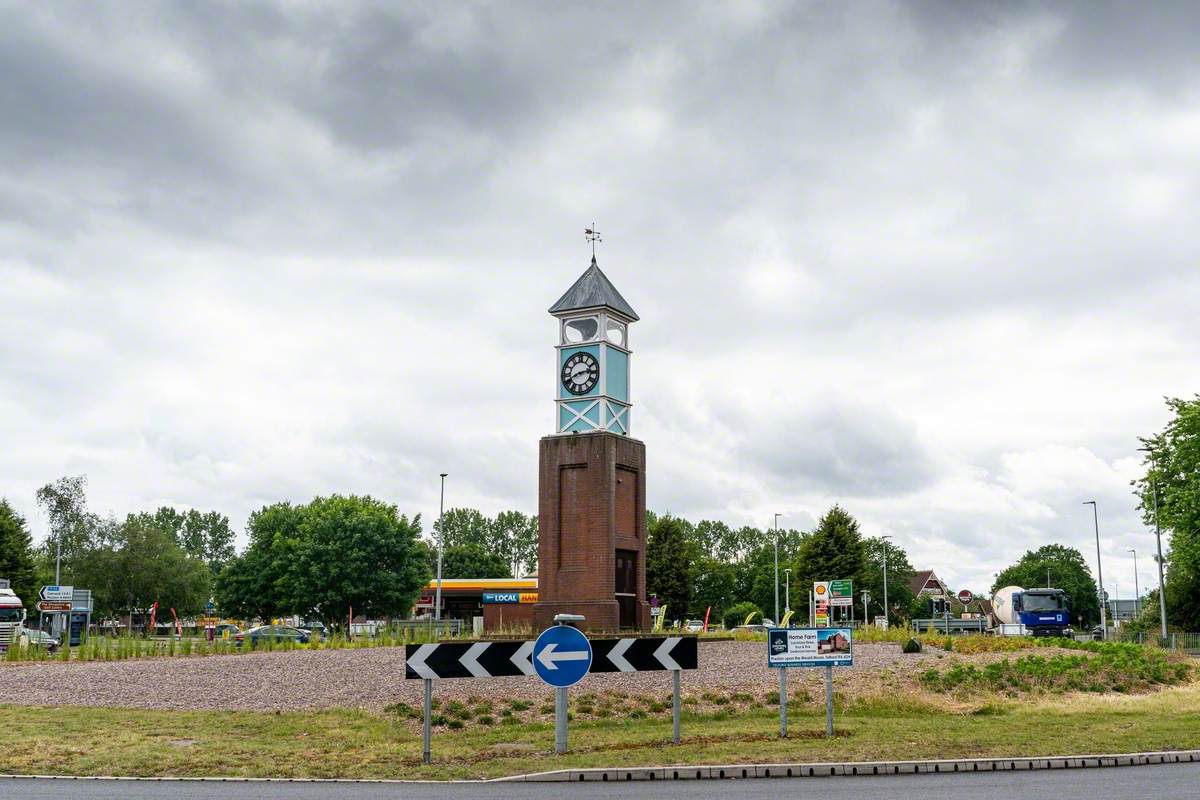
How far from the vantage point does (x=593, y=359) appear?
129 feet

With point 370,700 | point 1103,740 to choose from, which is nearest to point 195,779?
point 370,700

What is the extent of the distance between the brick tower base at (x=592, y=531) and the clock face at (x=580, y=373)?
1.57 m

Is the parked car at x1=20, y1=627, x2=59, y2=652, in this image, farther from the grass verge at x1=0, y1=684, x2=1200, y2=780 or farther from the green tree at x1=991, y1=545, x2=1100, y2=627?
the green tree at x1=991, y1=545, x2=1100, y2=627

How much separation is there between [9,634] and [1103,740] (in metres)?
48.3

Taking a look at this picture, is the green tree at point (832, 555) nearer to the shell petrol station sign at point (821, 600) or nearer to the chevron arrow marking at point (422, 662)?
the shell petrol station sign at point (821, 600)

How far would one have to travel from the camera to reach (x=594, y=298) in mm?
39750

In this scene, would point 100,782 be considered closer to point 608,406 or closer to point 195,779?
point 195,779

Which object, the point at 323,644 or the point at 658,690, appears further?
the point at 323,644

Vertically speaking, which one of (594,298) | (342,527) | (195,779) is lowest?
(195,779)

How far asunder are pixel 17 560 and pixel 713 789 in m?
74.2

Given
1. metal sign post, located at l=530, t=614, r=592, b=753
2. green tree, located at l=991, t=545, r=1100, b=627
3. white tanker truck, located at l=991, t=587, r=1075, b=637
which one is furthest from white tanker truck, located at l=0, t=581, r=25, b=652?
green tree, located at l=991, t=545, r=1100, b=627

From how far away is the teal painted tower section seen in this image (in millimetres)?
39250

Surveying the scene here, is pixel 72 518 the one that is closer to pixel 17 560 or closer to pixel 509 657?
pixel 17 560

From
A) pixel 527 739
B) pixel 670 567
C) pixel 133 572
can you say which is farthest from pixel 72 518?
pixel 527 739
